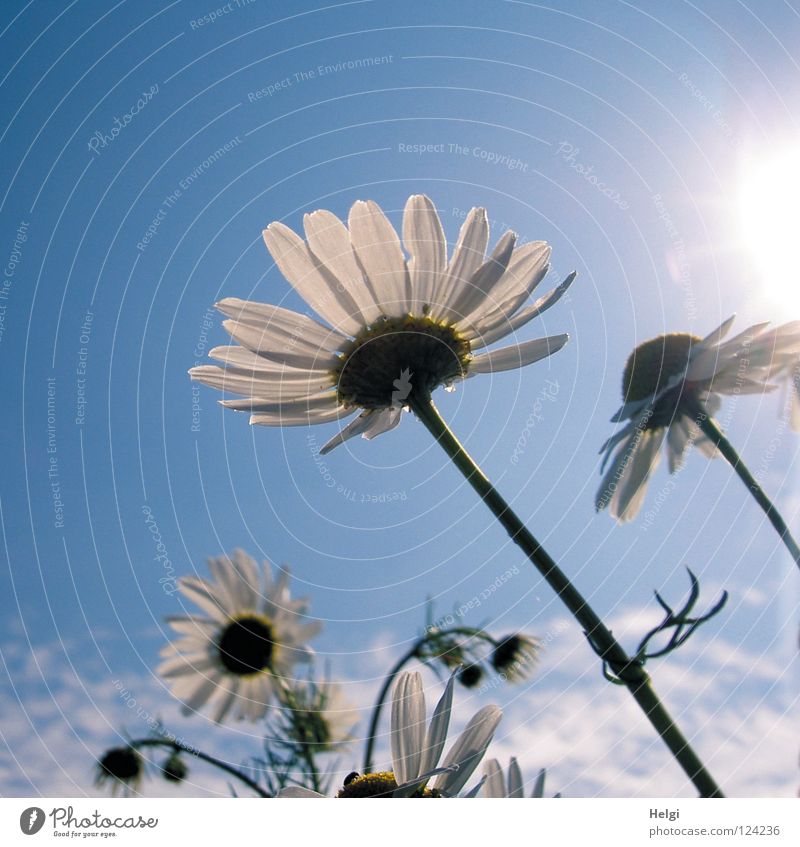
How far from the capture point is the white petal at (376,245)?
3.76 feet

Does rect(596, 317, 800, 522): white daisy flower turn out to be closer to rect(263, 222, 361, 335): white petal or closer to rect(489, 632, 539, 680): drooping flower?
rect(263, 222, 361, 335): white petal

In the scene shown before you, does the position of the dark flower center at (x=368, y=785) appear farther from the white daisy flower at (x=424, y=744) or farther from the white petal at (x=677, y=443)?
the white petal at (x=677, y=443)

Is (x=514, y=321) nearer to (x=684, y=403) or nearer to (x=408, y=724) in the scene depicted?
(x=684, y=403)

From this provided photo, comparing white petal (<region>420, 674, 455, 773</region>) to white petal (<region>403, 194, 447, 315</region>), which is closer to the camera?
white petal (<region>420, 674, 455, 773</region>)

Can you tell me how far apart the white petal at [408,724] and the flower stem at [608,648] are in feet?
1.41

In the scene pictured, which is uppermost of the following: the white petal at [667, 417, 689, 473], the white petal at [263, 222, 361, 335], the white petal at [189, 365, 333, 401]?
the white petal at [263, 222, 361, 335]

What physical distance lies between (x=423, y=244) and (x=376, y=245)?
0.08 metres

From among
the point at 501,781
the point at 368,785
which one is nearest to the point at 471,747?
the point at 501,781

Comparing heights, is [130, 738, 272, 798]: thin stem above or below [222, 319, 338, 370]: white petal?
below

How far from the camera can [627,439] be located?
123 cm

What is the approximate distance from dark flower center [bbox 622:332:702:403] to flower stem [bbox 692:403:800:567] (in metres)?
0.37

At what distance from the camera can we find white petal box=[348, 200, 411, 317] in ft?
3.76

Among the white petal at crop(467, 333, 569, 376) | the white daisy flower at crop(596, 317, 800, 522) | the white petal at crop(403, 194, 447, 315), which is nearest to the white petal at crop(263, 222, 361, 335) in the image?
the white petal at crop(403, 194, 447, 315)
